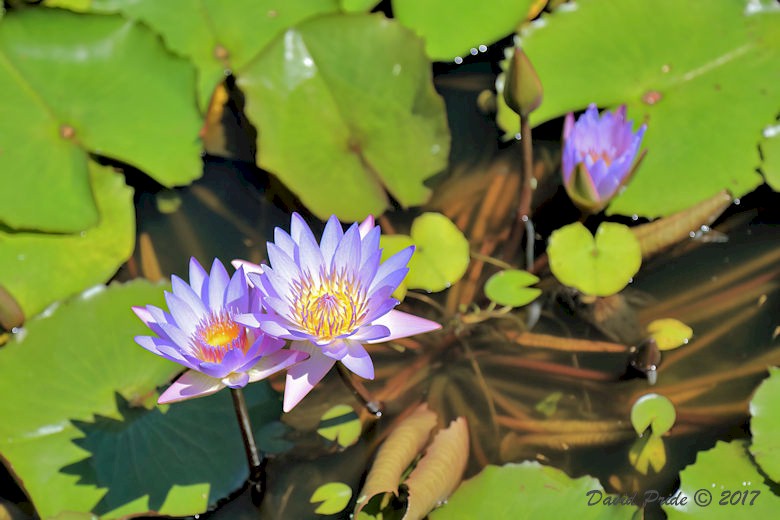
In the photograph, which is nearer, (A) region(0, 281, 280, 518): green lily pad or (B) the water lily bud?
(A) region(0, 281, 280, 518): green lily pad

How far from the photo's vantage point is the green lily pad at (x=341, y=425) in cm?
240

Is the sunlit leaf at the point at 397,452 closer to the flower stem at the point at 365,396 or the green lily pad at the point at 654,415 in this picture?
the flower stem at the point at 365,396

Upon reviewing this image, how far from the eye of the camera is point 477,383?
2557 mm

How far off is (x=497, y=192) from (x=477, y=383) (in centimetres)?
87

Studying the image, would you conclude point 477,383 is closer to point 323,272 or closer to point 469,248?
point 469,248

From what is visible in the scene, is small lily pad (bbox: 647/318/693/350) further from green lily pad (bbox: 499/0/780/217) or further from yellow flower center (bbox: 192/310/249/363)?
yellow flower center (bbox: 192/310/249/363)

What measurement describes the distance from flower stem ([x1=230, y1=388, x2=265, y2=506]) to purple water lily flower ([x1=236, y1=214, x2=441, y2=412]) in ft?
1.12

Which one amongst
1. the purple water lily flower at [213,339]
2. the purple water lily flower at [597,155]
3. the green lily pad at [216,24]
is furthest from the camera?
the green lily pad at [216,24]

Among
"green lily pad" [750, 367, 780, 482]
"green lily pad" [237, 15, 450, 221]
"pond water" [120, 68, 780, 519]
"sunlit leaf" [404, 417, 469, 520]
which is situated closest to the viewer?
"sunlit leaf" [404, 417, 469, 520]

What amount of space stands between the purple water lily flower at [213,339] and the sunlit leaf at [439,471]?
21.2 inches

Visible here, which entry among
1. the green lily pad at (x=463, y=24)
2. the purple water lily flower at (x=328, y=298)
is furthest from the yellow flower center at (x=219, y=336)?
the green lily pad at (x=463, y=24)

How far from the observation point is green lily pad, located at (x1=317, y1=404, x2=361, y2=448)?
2.40m

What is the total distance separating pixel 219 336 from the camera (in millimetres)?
1900

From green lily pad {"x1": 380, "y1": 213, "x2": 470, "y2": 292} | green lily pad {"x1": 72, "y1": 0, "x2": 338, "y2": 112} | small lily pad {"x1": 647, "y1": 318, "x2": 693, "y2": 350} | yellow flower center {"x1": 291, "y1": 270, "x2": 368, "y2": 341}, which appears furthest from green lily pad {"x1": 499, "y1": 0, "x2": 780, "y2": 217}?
yellow flower center {"x1": 291, "y1": 270, "x2": 368, "y2": 341}
